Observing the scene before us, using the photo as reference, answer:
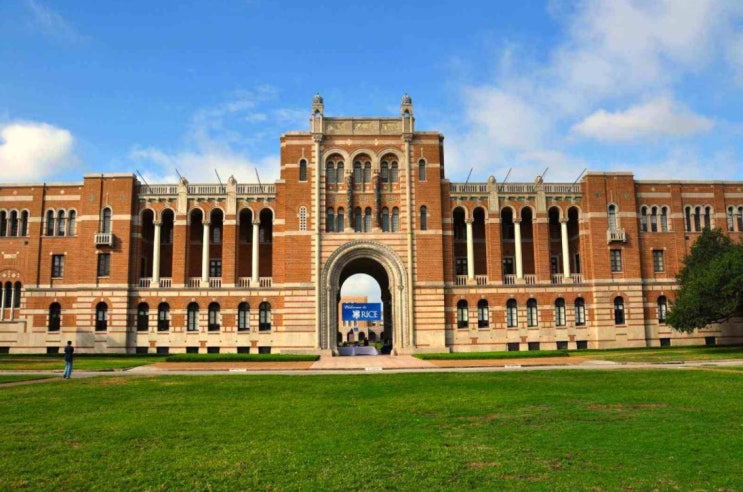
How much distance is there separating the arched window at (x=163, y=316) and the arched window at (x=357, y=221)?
18.7 meters

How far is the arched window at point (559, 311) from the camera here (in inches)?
2195

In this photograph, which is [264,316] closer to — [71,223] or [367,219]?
[367,219]

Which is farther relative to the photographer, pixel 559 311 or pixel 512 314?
pixel 559 311

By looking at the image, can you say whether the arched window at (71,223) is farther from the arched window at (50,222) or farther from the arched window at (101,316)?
the arched window at (101,316)

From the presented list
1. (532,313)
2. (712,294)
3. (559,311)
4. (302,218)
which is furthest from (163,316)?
(712,294)

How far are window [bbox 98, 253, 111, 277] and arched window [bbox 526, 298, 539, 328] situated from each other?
38.8 meters

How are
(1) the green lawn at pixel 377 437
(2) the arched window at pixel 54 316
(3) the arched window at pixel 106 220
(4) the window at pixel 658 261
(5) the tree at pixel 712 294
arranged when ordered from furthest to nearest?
(4) the window at pixel 658 261
(3) the arched window at pixel 106 220
(2) the arched window at pixel 54 316
(5) the tree at pixel 712 294
(1) the green lawn at pixel 377 437

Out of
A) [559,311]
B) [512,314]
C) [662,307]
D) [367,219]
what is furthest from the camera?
[662,307]

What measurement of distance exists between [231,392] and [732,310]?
38.6 meters

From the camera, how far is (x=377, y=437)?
49.7ft

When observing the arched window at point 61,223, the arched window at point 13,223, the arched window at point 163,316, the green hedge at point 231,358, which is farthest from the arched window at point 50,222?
the green hedge at point 231,358

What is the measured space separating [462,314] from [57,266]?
37.8 meters

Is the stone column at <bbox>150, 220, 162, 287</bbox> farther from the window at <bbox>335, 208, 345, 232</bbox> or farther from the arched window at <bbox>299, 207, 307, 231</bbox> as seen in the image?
the window at <bbox>335, 208, 345, 232</bbox>

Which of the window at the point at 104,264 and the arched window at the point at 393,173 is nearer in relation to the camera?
the window at the point at 104,264
